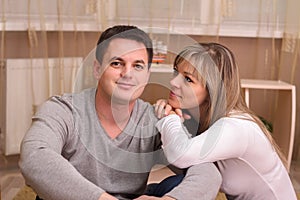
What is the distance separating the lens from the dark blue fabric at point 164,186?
4.86ft

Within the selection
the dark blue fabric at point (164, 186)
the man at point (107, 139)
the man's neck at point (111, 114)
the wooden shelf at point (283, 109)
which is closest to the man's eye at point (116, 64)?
the man at point (107, 139)

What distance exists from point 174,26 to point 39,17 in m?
0.87

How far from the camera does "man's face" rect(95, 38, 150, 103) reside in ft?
3.98

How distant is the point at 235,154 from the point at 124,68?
381 mm

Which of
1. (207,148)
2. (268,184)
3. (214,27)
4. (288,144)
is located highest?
(214,27)

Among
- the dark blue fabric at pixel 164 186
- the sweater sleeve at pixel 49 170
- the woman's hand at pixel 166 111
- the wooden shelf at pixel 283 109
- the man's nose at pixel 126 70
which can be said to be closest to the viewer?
the sweater sleeve at pixel 49 170

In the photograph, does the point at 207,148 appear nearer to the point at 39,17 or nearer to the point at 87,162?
the point at 87,162

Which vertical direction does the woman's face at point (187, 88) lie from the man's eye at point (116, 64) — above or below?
below

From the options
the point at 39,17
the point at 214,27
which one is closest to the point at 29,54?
the point at 39,17

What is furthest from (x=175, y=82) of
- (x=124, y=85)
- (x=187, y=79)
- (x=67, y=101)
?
(x=67, y=101)

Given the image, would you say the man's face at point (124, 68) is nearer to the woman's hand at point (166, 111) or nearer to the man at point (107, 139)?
the man at point (107, 139)

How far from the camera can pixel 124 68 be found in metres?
1.21

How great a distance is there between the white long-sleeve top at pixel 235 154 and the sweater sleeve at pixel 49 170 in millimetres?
271

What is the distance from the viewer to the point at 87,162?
1337 mm
